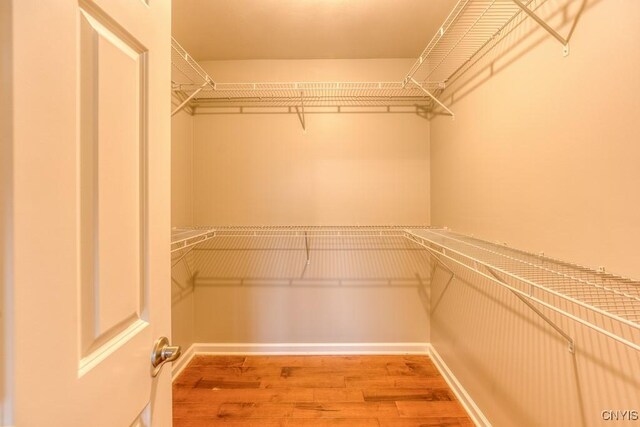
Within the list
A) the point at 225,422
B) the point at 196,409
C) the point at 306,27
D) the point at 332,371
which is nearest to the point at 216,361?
the point at 196,409

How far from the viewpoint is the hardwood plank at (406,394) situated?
5.29 feet

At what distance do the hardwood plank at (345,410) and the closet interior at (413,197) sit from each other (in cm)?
45

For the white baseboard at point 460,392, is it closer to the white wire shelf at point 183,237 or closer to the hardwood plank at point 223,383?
the hardwood plank at point 223,383

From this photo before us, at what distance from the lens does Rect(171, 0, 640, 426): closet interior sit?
2.94ft

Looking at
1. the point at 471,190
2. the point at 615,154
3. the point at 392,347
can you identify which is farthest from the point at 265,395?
the point at 615,154

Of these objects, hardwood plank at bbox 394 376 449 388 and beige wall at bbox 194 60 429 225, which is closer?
hardwood plank at bbox 394 376 449 388

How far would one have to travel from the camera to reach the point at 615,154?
30.0 inches

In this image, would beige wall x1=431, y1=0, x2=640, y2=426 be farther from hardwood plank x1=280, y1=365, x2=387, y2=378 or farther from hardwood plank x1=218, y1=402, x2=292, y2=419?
hardwood plank x1=218, y1=402, x2=292, y2=419

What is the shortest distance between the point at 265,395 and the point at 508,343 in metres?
1.35

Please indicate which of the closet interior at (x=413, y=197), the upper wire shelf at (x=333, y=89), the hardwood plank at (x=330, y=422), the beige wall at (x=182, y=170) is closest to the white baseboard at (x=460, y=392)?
the closet interior at (x=413, y=197)

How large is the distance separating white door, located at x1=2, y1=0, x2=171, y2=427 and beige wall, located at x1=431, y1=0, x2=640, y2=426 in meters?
1.20

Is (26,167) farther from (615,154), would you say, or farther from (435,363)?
(435,363)

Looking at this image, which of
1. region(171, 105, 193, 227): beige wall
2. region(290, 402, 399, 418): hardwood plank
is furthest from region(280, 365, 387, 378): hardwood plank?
region(171, 105, 193, 227): beige wall

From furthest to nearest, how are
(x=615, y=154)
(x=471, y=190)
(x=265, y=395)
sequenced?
(x=265, y=395), (x=471, y=190), (x=615, y=154)
